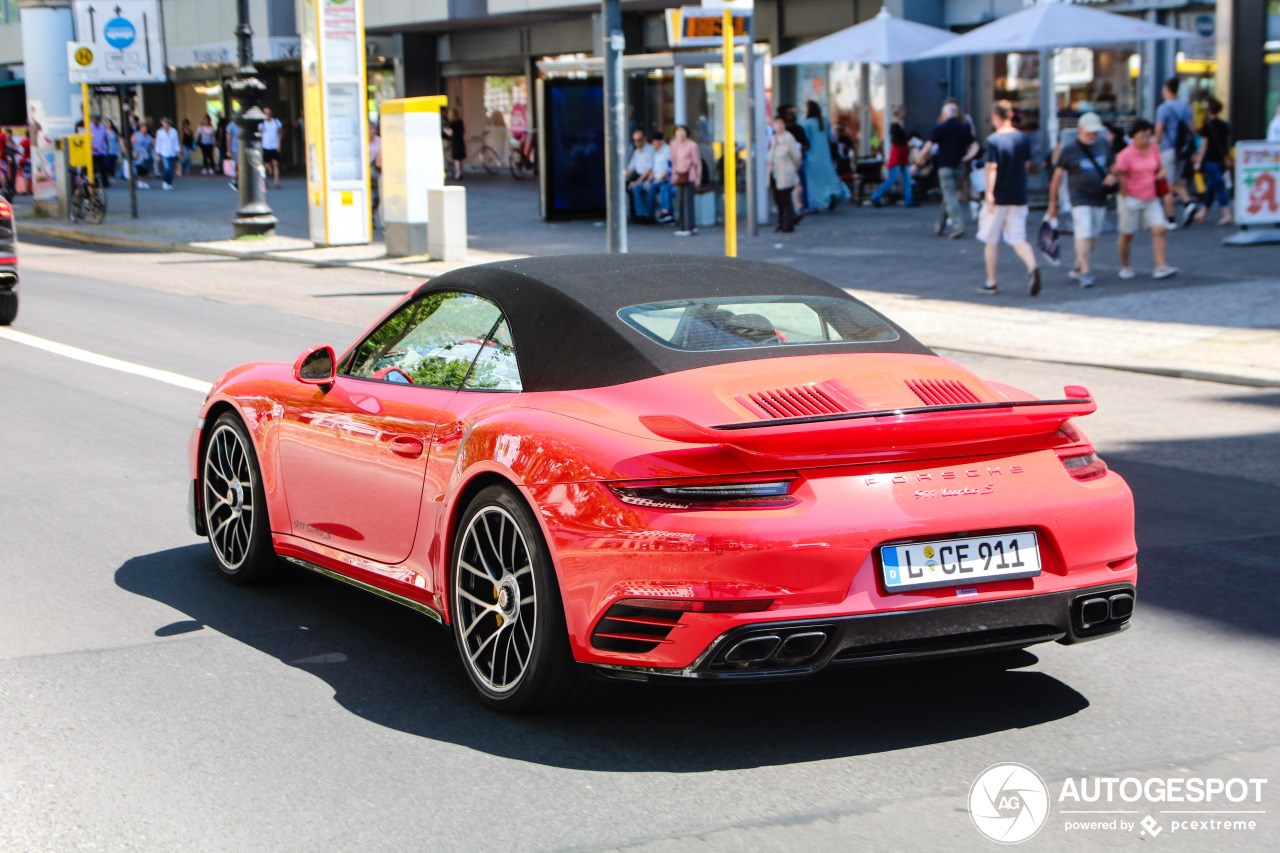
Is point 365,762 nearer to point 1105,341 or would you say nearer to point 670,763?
point 670,763

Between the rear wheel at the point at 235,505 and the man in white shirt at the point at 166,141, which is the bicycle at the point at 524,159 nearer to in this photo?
the man in white shirt at the point at 166,141

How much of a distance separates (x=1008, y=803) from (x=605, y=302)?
1.96 metres

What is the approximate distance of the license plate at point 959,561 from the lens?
4145mm

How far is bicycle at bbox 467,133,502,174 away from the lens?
47844mm

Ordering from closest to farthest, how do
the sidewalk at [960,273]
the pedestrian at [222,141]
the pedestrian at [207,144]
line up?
the sidewalk at [960,273] < the pedestrian at [207,144] < the pedestrian at [222,141]

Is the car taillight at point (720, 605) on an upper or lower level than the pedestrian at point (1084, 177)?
lower

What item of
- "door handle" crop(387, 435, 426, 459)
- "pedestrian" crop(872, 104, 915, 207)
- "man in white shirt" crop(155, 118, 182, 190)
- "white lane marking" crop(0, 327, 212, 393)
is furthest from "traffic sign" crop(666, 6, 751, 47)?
"man in white shirt" crop(155, 118, 182, 190)

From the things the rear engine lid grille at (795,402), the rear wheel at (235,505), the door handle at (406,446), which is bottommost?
the rear wheel at (235,505)

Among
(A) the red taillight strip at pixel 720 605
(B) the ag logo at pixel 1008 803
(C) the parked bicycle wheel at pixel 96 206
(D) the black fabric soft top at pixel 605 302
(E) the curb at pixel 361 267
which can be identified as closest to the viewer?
(B) the ag logo at pixel 1008 803

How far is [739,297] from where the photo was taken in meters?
5.17

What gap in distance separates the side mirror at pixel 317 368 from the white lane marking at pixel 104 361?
558 centimetres

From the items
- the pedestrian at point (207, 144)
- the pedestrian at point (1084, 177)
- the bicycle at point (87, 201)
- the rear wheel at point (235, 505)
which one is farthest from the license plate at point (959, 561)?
the pedestrian at point (207, 144)

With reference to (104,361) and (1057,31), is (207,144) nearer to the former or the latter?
(1057,31)

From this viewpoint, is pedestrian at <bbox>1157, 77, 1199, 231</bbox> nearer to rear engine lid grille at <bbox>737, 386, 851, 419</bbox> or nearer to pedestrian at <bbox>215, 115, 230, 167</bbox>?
rear engine lid grille at <bbox>737, 386, 851, 419</bbox>
